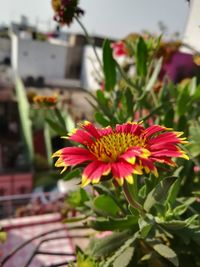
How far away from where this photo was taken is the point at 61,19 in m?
0.97

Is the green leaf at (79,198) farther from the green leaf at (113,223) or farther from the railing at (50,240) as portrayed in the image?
the railing at (50,240)

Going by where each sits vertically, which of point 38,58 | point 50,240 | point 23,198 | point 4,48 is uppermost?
point 50,240

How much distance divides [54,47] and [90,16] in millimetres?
10569

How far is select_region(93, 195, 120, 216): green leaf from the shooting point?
34.9 inches

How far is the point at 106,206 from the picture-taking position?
89cm

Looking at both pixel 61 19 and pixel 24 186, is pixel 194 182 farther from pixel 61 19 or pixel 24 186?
pixel 24 186

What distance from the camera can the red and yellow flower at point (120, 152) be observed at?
0.47 meters

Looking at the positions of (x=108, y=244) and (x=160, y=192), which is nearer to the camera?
Result: (x=160, y=192)

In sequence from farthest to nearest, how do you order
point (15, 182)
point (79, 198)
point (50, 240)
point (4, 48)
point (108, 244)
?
point (4, 48) < point (15, 182) < point (50, 240) < point (79, 198) < point (108, 244)

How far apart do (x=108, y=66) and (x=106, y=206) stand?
1.17ft

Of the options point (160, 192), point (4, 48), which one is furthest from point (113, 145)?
point (4, 48)

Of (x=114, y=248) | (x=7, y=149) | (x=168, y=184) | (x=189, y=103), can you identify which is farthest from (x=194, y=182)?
(x=7, y=149)

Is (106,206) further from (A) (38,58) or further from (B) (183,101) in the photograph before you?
(A) (38,58)

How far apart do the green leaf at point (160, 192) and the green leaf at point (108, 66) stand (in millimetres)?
416
